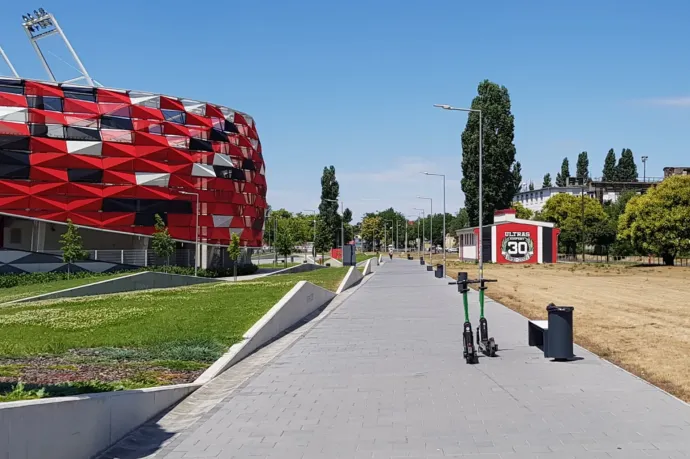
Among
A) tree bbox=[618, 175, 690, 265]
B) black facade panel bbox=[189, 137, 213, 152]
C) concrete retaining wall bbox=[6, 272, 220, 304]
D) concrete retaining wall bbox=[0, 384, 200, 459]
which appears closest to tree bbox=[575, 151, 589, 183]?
tree bbox=[618, 175, 690, 265]

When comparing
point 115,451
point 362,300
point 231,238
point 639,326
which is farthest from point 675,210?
point 115,451

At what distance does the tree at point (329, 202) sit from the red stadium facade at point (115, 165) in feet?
141

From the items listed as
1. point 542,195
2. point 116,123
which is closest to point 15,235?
point 116,123

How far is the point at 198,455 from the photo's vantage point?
21.0 feet

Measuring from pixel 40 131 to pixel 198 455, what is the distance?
163 ft

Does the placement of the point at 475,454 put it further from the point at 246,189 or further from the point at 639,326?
the point at 246,189

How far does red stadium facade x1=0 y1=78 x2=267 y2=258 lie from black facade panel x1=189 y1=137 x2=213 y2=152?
9 centimetres

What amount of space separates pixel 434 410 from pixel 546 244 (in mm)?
63625

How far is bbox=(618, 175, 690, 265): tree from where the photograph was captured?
5759cm

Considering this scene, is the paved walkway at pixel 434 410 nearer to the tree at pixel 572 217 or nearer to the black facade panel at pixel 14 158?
the black facade panel at pixel 14 158

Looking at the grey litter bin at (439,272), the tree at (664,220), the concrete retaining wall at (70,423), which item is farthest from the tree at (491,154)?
the concrete retaining wall at (70,423)

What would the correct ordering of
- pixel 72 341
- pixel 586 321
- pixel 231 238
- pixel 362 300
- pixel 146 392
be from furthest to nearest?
pixel 231 238, pixel 362 300, pixel 586 321, pixel 72 341, pixel 146 392

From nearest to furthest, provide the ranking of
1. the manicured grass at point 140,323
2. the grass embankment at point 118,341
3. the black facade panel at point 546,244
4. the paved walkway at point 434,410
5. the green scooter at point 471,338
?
1. the paved walkway at point 434,410
2. the grass embankment at point 118,341
3. the green scooter at point 471,338
4. the manicured grass at point 140,323
5. the black facade panel at point 546,244

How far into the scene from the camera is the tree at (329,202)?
104438mm
